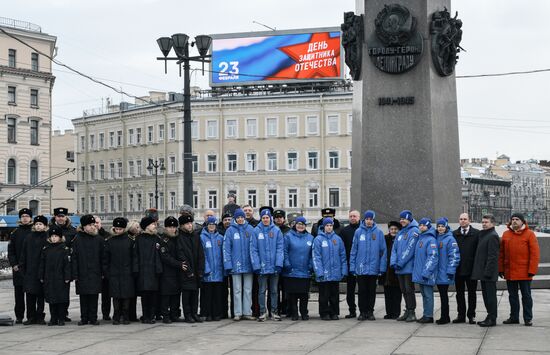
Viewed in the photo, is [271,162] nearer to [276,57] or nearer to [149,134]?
[276,57]

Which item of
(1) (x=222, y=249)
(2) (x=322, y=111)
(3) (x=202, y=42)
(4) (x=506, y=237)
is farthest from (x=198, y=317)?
(2) (x=322, y=111)

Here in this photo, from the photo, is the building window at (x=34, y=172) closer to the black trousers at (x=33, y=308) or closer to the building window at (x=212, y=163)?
the building window at (x=212, y=163)

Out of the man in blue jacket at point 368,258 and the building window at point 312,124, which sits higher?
the building window at point 312,124

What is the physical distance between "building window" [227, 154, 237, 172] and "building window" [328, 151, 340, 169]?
8.20 metres

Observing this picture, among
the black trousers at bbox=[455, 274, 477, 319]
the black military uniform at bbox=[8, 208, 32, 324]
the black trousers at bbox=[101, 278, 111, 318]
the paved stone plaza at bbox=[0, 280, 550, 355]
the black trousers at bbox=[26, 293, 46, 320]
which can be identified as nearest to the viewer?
the paved stone plaza at bbox=[0, 280, 550, 355]

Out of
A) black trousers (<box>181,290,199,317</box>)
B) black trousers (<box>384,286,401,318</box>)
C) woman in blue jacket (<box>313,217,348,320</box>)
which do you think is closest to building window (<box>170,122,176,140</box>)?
black trousers (<box>181,290,199,317</box>)

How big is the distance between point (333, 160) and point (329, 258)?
62988mm

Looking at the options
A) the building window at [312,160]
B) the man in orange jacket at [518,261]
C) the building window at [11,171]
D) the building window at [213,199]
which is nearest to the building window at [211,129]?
the building window at [213,199]

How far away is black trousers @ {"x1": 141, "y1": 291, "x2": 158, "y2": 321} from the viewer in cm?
1506

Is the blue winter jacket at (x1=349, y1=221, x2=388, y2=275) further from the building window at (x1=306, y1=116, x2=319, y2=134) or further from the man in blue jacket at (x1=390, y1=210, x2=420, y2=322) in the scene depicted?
the building window at (x1=306, y1=116, x2=319, y2=134)

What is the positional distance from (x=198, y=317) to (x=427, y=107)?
20.6 ft

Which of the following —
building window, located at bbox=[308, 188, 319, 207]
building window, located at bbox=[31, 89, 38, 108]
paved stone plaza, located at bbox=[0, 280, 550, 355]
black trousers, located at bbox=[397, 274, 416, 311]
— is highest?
building window, located at bbox=[31, 89, 38, 108]

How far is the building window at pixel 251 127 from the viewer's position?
260 feet

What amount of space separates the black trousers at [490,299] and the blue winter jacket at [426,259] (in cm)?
77
